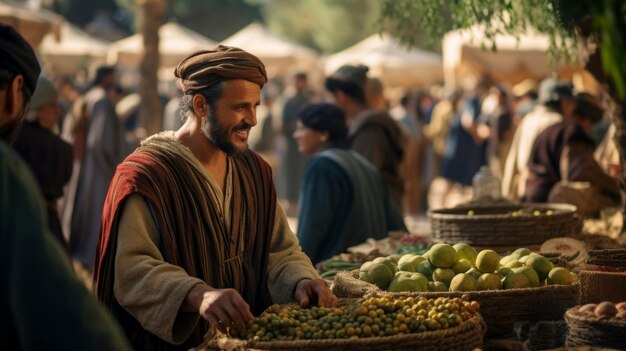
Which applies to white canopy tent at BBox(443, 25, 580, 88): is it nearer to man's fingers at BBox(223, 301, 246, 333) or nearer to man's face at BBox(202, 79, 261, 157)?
man's face at BBox(202, 79, 261, 157)

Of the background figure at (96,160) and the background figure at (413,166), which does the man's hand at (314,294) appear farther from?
the background figure at (413,166)

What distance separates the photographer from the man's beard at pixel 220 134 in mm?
4738

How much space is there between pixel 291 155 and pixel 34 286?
1829 cm

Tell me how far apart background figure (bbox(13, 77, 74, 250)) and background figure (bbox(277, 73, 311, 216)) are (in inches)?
419

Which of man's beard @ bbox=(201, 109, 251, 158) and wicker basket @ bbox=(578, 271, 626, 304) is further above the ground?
man's beard @ bbox=(201, 109, 251, 158)

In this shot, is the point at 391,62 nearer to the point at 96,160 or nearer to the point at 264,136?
the point at 264,136

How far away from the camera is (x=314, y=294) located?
4.61 meters

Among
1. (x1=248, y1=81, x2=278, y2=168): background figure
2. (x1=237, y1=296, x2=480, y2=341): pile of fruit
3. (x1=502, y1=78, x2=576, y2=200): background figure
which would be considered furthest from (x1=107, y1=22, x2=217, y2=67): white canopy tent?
(x1=237, y1=296, x2=480, y2=341): pile of fruit

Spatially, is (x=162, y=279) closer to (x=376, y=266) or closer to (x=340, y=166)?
(x=376, y=266)

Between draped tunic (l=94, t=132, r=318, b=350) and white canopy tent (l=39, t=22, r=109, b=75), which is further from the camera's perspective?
white canopy tent (l=39, t=22, r=109, b=75)

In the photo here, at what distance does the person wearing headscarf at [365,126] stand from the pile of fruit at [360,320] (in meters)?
5.80

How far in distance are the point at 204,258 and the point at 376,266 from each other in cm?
83

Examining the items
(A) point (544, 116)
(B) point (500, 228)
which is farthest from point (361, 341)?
(A) point (544, 116)

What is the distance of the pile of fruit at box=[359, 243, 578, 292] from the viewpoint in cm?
489
